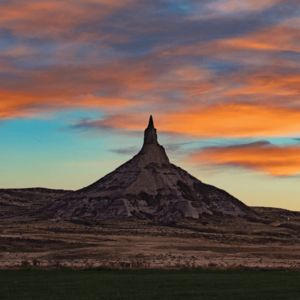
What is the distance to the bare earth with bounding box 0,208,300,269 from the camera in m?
69.0

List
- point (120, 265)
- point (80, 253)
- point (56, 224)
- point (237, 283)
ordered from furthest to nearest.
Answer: point (56, 224) → point (80, 253) → point (120, 265) → point (237, 283)

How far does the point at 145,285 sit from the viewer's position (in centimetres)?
4238

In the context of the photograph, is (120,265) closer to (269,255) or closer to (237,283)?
(237,283)

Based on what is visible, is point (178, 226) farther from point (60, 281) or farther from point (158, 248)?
point (60, 281)

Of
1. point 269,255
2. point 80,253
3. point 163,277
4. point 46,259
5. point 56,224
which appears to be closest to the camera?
point 163,277

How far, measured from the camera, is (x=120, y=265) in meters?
60.3

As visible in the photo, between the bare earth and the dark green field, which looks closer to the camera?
the dark green field

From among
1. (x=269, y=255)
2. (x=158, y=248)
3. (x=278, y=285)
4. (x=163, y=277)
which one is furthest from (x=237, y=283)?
(x=158, y=248)

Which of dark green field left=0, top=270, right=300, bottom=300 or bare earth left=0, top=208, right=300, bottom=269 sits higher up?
bare earth left=0, top=208, right=300, bottom=269

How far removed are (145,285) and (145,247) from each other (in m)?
59.5

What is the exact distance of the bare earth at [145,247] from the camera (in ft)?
226

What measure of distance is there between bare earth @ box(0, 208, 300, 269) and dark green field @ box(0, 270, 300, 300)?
804cm

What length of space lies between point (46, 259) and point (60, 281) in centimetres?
2951

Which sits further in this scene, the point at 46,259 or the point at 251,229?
the point at 251,229
